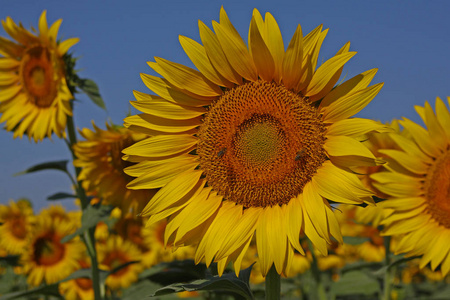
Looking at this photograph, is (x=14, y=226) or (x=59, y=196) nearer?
(x=59, y=196)

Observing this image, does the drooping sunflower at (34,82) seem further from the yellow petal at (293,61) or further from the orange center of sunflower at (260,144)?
the yellow petal at (293,61)

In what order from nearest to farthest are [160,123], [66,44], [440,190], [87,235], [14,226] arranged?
[160,123] < [440,190] < [87,235] < [66,44] < [14,226]

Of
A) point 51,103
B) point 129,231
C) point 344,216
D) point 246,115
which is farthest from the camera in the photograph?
point 344,216

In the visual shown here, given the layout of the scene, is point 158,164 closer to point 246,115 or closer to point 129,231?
point 246,115

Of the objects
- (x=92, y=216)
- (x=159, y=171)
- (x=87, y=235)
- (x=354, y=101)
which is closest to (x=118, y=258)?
(x=87, y=235)

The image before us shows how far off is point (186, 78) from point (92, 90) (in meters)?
2.56

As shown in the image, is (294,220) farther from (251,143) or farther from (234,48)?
(234,48)

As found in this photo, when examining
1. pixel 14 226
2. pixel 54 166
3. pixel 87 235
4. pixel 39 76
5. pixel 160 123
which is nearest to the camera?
pixel 160 123

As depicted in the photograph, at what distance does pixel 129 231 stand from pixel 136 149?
508cm

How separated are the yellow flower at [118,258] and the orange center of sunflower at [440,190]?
4.82m

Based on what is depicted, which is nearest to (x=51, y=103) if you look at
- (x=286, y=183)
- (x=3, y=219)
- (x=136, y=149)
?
(x=136, y=149)

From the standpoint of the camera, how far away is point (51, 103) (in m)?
5.36

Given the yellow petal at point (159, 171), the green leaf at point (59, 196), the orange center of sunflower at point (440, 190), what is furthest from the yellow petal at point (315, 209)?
the green leaf at point (59, 196)

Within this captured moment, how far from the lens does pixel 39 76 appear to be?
18.0ft
